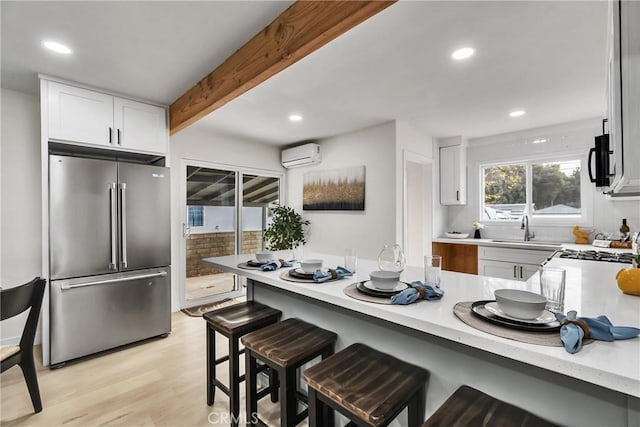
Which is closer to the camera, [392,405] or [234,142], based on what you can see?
[392,405]

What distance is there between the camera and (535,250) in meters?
3.58

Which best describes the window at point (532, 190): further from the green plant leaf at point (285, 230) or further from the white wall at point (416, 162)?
the green plant leaf at point (285, 230)

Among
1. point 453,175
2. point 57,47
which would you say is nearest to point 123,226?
point 57,47

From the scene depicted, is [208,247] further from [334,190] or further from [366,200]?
[366,200]

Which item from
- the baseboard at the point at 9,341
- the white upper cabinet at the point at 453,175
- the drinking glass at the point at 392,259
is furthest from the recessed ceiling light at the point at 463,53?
the baseboard at the point at 9,341

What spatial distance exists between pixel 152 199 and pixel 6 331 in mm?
1838

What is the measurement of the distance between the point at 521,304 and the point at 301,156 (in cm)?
398

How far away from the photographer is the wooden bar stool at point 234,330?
172 cm

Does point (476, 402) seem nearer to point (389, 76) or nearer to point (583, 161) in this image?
point (389, 76)

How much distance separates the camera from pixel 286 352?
1382 mm

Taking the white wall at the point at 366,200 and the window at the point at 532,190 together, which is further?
the window at the point at 532,190

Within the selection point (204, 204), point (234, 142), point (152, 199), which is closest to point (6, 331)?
point (152, 199)

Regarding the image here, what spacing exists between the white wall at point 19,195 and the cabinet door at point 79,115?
68 cm

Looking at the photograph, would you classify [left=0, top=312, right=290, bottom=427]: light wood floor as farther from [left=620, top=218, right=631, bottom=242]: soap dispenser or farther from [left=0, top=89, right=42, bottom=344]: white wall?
[left=620, top=218, right=631, bottom=242]: soap dispenser
